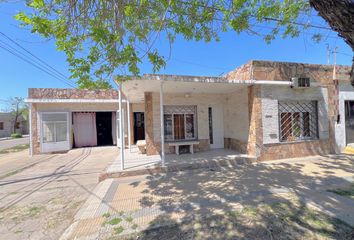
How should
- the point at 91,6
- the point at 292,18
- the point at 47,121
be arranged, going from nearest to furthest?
the point at 91,6
the point at 292,18
the point at 47,121

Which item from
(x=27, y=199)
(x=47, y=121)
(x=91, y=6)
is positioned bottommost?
(x=27, y=199)

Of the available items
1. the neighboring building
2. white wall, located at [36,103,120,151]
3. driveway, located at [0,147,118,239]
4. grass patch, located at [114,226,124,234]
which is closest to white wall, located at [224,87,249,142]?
driveway, located at [0,147,118,239]

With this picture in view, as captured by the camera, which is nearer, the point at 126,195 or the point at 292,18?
the point at 126,195

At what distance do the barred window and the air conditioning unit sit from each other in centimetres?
72

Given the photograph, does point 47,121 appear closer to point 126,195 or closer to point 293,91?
point 126,195

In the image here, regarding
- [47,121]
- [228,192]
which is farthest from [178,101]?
[47,121]

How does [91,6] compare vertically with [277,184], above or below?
above

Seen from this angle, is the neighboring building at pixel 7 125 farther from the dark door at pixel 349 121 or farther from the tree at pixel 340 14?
the dark door at pixel 349 121

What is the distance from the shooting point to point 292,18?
18.2 feet

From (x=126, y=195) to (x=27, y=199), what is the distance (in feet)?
8.57

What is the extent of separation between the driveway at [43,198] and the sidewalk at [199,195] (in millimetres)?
390

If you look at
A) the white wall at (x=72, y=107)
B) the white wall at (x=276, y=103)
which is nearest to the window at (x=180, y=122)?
the white wall at (x=276, y=103)

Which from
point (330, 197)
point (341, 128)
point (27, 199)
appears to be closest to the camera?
point (330, 197)

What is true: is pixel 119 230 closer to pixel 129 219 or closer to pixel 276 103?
pixel 129 219
